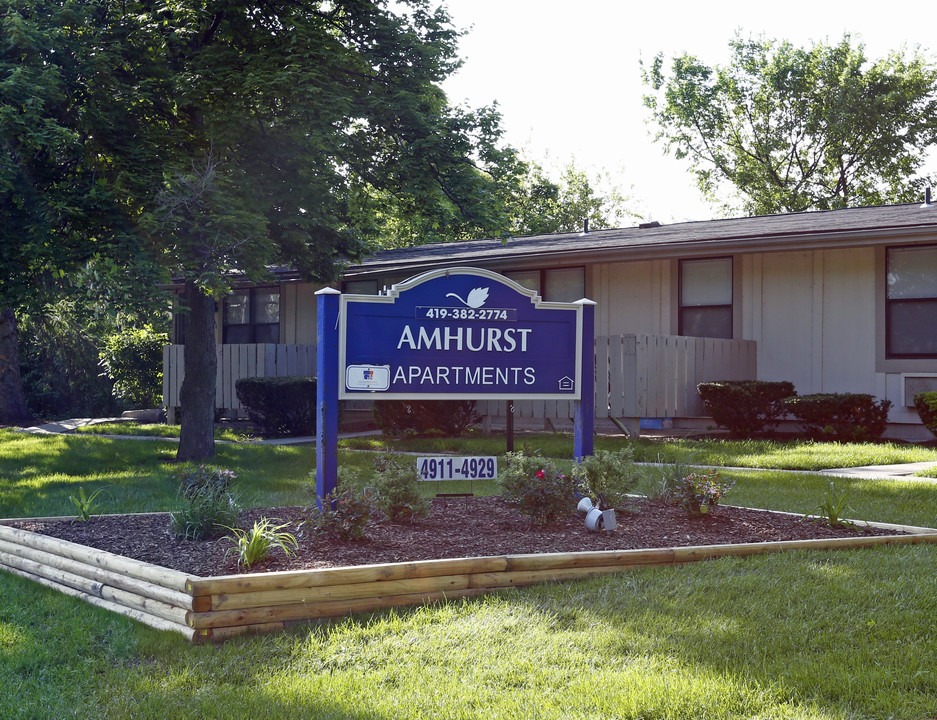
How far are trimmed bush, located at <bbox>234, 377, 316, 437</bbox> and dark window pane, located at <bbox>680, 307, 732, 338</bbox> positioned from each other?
661cm

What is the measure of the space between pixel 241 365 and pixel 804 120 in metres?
24.4

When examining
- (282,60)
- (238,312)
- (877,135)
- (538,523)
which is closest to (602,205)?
(877,135)

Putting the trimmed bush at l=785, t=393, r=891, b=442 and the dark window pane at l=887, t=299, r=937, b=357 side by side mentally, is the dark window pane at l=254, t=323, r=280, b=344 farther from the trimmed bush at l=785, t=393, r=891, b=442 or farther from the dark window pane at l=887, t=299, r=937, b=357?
the dark window pane at l=887, t=299, r=937, b=357

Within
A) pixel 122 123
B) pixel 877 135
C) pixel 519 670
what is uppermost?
pixel 877 135

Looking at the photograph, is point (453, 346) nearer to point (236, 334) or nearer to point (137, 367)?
point (236, 334)

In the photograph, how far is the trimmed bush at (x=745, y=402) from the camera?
13.5m

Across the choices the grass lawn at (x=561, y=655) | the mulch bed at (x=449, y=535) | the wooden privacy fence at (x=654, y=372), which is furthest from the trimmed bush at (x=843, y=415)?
the grass lawn at (x=561, y=655)

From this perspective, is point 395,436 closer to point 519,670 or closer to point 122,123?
point 122,123

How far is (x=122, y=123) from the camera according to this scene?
10883mm

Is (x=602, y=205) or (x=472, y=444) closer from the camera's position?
(x=472, y=444)

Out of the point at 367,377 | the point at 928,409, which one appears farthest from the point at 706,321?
the point at 367,377

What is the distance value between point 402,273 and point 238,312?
5.26 m

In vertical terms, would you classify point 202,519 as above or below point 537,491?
→ below

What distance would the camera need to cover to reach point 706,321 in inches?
626
